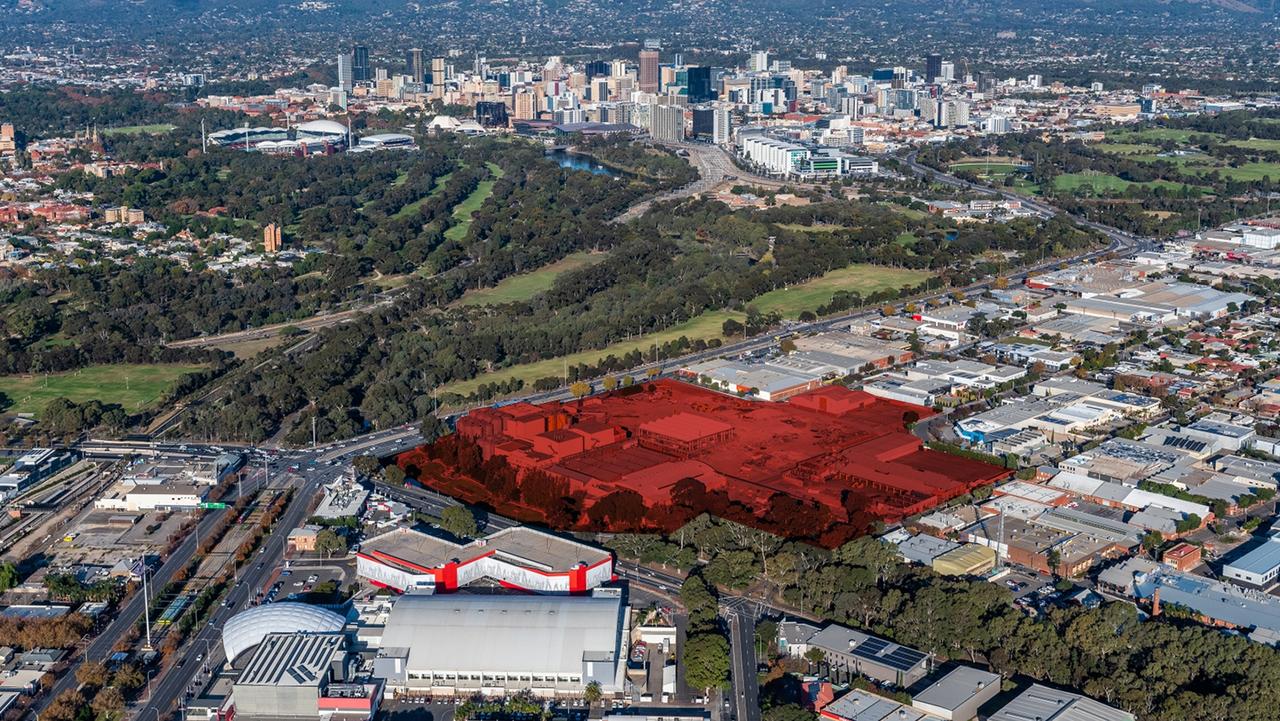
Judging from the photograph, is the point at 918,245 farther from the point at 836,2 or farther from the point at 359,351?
the point at 836,2

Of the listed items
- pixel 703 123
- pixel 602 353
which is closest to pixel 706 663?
pixel 602 353

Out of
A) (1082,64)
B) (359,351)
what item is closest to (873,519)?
(359,351)

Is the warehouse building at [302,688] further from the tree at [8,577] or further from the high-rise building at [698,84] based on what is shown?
the high-rise building at [698,84]

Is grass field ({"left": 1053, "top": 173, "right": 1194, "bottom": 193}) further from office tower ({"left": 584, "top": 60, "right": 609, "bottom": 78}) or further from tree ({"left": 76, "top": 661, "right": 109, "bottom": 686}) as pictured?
tree ({"left": 76, "top": 661, "right": 109, "bottom": 686})

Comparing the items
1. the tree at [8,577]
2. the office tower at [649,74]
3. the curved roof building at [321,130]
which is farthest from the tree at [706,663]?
the office tower at [649,74]

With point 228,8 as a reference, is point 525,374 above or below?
below

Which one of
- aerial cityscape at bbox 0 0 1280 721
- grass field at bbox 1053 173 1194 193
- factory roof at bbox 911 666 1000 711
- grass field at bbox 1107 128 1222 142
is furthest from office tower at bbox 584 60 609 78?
factory roof at bbox 911 666 1000 711

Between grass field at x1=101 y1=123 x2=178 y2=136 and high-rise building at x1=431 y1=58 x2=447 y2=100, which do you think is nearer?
grass field at x1=101 y1=123 x2=178 y2=136

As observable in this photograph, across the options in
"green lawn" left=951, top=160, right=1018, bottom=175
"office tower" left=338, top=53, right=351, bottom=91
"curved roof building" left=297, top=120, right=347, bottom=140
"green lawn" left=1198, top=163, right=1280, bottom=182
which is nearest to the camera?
"green lawn" left=1198, top=163, right=1280, bottom=182

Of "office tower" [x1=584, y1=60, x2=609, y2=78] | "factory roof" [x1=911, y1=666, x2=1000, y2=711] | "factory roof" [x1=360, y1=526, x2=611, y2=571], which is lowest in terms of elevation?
"factory roof" [x1=911, y1=666, x2=1000, y2=711]
